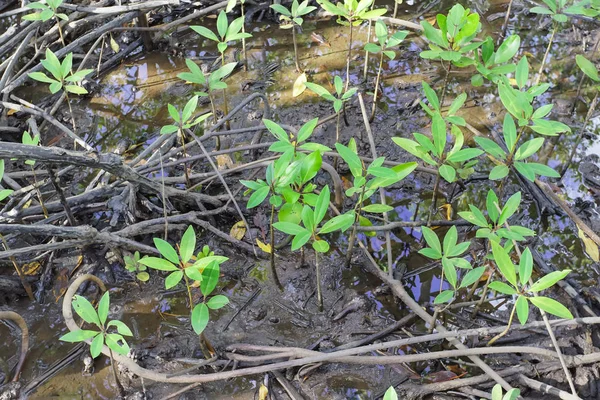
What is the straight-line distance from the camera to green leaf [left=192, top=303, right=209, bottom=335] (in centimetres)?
186

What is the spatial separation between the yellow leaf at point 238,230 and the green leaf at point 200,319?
0.76 meters

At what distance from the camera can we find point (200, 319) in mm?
1877

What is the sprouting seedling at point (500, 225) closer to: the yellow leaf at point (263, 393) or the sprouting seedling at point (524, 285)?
the sprouting seedling at point (524, 285)

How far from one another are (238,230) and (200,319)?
2.78 feet

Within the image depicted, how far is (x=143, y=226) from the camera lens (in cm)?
253

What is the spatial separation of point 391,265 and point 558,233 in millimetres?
964

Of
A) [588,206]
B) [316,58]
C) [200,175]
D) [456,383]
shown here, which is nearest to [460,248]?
[456,383]

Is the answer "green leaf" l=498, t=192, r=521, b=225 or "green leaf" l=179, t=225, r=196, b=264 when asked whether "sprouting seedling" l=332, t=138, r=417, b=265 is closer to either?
"green leaf" l=498, t=192, r=521, b=225

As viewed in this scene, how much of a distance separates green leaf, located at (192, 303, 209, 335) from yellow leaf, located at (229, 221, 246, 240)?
76 cm

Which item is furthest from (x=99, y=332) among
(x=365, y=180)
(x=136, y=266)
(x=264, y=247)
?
(x=365, y=180)

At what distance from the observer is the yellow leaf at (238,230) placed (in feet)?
8.70

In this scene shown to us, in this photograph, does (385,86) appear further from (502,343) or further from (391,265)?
(502,343)

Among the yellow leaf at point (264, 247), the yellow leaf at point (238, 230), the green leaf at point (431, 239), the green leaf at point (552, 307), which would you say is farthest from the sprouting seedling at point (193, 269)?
the green leaf at point (552, 307)

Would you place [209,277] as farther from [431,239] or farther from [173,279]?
[431,239]
